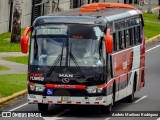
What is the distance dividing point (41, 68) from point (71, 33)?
1343mm

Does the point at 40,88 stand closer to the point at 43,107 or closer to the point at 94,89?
the point at 43,107

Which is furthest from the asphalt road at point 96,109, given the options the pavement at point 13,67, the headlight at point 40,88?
the pavement at point 13,67

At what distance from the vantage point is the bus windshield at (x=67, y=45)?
83.7ft

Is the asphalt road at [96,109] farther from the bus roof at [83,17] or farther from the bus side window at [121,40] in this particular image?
the bus roof at [83,17]

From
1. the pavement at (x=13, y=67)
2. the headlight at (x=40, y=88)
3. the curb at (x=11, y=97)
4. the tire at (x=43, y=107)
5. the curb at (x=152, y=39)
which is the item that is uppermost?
the headlight at (x=40, y=88)

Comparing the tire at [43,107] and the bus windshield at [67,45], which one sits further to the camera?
the tire at [43,107]

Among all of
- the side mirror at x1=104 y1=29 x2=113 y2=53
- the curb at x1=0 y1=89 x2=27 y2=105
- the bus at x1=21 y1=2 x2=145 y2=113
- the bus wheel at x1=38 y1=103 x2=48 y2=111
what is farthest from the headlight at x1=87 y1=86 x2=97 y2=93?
the curb at x1=0 y1=89 x2=27 y2=105

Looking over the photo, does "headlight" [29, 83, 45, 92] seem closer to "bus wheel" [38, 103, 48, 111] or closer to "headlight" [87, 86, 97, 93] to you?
"bus wheel" [38, 103, 48, 111]

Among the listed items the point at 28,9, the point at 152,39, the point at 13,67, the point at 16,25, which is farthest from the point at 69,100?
the point at 28,9

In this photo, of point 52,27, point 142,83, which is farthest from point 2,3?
point 52,27

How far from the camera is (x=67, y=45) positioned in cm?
2566

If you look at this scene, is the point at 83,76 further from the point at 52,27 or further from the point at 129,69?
the point at 129,69

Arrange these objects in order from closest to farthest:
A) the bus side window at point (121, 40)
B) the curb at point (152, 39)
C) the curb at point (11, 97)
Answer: the bus side window at point (121, 40) < the curb at point (11, 97) < the curb at point (152, 39)

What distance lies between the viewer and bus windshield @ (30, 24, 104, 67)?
25516mm
